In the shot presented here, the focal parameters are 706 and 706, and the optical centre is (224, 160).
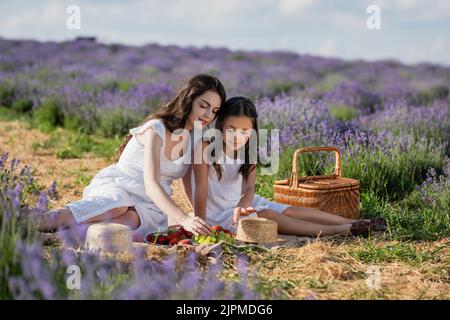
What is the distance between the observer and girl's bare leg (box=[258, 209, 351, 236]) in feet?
14.3

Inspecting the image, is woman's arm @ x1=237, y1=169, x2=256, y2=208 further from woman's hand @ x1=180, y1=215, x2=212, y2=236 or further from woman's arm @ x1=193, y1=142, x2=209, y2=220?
woman's hand @ x1=180, y1=215, x2=212, y2=236

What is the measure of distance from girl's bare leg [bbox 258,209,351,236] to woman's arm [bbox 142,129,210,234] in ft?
2.73

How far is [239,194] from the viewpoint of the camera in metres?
4.64

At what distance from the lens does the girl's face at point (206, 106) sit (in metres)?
4.21

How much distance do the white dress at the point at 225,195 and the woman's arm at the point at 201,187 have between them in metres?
0.16

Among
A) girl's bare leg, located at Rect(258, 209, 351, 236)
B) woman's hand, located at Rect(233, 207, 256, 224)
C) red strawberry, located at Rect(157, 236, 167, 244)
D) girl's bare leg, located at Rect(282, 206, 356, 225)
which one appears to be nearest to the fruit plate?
red strawberry, located at Rect(157, 236, 167, 244)

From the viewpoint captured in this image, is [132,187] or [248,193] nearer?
[132,187]

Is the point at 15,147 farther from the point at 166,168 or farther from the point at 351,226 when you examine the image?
the point at 351,226

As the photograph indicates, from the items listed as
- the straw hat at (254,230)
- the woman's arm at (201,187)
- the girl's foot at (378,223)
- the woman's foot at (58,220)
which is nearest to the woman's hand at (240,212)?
the straw hat at (254,230)

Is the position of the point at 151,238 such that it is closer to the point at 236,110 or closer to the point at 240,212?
the point at 240,212

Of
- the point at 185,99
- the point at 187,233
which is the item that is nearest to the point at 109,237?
the point at 187,233

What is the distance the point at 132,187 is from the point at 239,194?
2.40 ft

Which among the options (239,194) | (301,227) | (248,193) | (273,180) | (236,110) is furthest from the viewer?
(273,180)
